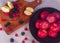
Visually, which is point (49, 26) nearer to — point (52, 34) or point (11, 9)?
point (52, 34)

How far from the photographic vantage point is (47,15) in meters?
0.81

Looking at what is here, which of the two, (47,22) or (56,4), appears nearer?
(47,22)

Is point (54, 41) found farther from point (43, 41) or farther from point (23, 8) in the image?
point (23, 8)

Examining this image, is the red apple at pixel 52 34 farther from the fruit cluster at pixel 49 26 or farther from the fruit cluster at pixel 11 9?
the fruit cluster at pixel 11 9

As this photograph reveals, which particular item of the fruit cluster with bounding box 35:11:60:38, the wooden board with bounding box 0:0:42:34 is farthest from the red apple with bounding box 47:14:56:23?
the wooden board with bounding box 0:0:42:34

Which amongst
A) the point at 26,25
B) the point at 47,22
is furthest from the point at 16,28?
the point at 47,22

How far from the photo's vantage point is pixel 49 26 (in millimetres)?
791

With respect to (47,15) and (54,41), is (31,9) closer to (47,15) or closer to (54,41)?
(47,15)

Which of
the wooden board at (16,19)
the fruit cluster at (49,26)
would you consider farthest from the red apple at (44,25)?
the wooden board at (16,19)

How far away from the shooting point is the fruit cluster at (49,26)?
2.56 ft

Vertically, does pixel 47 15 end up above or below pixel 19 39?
above

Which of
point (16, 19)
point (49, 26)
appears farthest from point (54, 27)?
point (16, 19)

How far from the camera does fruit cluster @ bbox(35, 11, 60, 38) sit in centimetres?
78

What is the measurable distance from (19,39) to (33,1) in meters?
0.21
